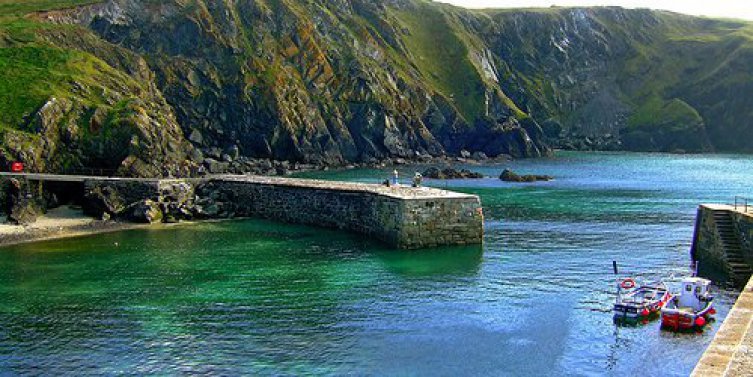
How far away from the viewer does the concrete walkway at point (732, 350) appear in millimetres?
20234

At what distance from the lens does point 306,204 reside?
6731 centimetres

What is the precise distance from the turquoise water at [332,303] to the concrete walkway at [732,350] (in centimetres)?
349

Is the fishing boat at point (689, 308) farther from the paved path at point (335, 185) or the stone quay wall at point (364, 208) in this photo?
the paved path at point (335, 185)

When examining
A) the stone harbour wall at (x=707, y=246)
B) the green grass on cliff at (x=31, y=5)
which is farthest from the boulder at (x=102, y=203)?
the green grass on cliff at (x=31, y=5)

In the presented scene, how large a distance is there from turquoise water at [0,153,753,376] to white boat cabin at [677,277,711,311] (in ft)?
6.56

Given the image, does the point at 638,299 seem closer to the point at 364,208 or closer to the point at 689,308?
the point at 689,308

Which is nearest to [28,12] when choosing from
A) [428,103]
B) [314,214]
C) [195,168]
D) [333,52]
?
[195,168]

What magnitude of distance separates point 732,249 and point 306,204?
1476 inches

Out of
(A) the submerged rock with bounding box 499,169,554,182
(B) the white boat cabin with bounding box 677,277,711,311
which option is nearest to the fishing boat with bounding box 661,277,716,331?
(B) the white boat cabin with bounding box 677,277,711,311

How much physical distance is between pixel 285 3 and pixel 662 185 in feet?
327

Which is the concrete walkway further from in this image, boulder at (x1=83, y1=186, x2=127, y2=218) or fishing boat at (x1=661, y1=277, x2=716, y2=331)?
boulder at (x1=83, y1=186, x2=127, y2=218)

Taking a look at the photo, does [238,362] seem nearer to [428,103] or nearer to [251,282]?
[251,282]

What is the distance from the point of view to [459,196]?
54844 millimetres

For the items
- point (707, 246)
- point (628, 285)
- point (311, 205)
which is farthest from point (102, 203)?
point (707, 246)
